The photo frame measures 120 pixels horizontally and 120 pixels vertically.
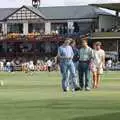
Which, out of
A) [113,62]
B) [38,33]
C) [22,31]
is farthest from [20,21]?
[113,62]

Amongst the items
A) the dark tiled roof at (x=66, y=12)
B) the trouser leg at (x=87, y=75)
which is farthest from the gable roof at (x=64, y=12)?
the trouser leg at (x=87, y=75)

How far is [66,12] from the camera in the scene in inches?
3580

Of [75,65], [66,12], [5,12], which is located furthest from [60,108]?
[5,12]

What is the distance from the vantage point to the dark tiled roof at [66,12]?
8788cm

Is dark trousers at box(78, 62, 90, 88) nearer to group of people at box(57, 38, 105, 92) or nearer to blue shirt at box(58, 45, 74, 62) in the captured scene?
group of people at box(57, 38, 105, 92)

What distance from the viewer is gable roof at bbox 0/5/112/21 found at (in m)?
87.9

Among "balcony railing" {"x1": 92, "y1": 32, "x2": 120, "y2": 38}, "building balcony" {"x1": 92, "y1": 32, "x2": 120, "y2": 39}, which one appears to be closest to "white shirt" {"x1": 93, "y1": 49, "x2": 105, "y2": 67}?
"building balcony" {"x1": 92, "y1": 32, "x2": 120, "y2": 39}

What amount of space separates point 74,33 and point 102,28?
3800 millimetres

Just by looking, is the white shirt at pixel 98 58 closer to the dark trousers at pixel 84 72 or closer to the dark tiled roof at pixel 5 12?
the dark trousers at pixel 84 72

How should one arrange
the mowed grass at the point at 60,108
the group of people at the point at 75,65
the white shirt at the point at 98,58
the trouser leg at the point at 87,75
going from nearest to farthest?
the mowed grass at the point at 60,108 → the group of people at the point at 75,65 → the trouser leg at the point at 87,75 → the white shirt at the point at 98,58

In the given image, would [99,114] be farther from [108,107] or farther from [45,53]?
[45,53]

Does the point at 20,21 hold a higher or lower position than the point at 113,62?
higher

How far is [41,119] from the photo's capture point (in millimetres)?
12320

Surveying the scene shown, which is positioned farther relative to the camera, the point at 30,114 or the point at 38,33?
the point at 38,33
